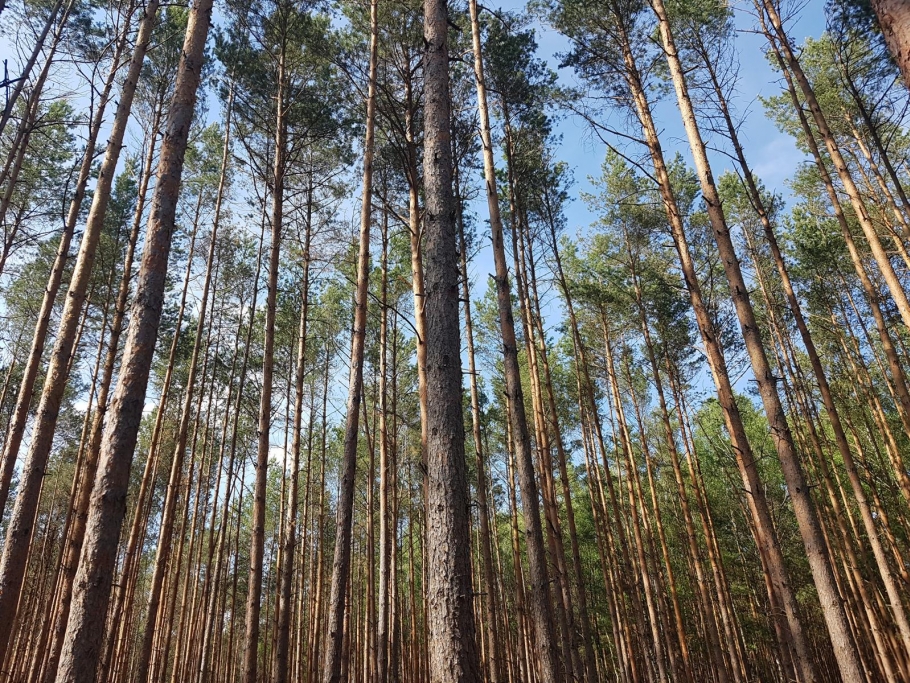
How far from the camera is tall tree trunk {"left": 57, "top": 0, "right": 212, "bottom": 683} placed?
3.04 metres

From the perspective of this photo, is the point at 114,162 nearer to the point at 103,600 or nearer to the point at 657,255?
the point at 103,600

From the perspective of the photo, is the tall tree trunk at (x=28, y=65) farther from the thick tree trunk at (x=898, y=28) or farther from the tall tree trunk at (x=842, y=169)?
the tall tree trunk at (x=842, y=169)

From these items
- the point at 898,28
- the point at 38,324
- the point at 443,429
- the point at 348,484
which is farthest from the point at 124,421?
the point at 898,28

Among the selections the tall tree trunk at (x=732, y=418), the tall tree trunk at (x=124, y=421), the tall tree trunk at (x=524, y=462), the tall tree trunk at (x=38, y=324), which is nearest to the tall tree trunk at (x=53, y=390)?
the tall tree trunk at (x=38, y=324)

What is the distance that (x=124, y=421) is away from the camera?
11.7 feet

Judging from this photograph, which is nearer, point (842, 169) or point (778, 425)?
point (778, 425)

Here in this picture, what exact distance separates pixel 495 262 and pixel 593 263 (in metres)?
8.33

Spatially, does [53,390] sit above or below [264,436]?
above

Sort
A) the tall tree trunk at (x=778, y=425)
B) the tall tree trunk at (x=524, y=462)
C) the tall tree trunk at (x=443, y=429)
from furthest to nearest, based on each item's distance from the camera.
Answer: the tall tree trunk at (x=524, y=462)
the tall tree trunk at (x=778, y=425)
the tall tree trunk at (x=443, y=429)

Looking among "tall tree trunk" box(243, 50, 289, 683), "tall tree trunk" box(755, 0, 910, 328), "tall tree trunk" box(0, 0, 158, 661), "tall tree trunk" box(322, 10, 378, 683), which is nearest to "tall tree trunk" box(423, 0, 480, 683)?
"tall tree trunk" box(322, 10, 378, 683)

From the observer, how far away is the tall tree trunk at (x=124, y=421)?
304cm

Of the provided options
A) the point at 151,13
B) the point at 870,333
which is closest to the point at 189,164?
the point at 151,13

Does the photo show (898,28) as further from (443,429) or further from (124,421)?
(124,421)

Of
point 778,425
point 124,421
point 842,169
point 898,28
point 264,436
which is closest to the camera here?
point 898,28
